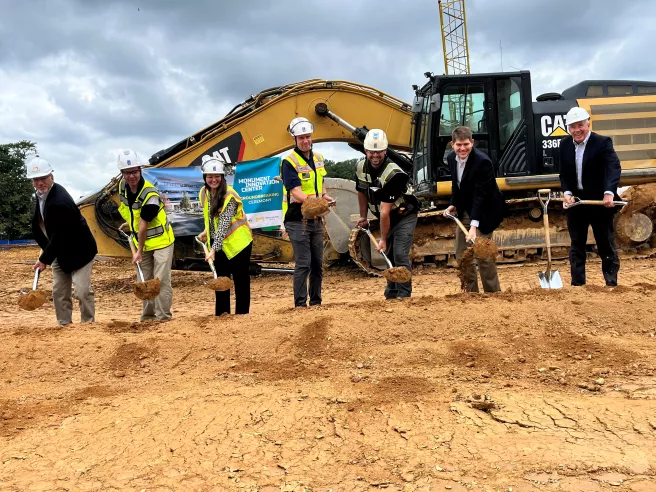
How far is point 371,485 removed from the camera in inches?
110

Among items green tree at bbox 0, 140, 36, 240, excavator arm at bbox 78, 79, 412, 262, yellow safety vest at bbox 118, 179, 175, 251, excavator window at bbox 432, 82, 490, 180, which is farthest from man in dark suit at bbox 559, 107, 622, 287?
green tree at bbox 0, 140, 36, 240

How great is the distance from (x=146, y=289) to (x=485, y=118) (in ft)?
20.2

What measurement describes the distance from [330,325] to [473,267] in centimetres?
204

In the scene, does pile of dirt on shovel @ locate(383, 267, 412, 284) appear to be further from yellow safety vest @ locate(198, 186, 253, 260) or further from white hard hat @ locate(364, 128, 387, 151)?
yellow safety vest @ locate(198, 186, 253, 260)

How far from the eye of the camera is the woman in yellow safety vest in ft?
19.8

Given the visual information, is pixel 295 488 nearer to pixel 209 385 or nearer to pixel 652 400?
pixel 209 385

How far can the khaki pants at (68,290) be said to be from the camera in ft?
20.6

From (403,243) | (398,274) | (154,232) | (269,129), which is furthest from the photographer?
(269,129)

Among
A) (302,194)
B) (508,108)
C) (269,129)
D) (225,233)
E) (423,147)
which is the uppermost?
(269,129)

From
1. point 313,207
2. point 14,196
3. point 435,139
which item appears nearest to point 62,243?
point 313,207

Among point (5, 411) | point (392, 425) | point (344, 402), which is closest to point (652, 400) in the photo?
point (392, 425)

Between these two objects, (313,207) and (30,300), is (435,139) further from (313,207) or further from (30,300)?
(30,300)

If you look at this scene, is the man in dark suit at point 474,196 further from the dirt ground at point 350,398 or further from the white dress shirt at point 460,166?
the dirt ground at point 350,398

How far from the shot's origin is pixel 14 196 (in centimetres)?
3145
